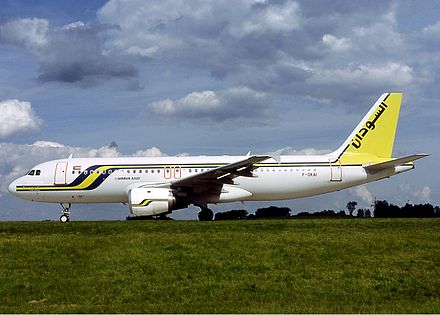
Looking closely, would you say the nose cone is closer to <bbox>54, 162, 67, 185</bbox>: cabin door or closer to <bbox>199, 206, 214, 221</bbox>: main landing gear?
<bbox>54, 162, 67, 185</bbox>: cabin door

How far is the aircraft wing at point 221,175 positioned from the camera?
27375 mm

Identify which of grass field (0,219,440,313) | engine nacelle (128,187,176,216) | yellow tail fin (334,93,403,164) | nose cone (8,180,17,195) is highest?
yellow tail fin (334,93,403,164)

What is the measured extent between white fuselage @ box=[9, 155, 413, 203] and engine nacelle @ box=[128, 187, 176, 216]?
2.82 metres

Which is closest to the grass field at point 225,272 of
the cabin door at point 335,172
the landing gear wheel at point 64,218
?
the landing gear wheel at point 64,218

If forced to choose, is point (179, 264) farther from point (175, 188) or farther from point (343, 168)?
point (343, 168)

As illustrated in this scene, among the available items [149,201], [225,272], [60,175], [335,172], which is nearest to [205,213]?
[149,201]

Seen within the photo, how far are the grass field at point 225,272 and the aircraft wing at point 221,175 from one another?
7.29 metres

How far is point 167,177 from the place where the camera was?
30359 millimetres

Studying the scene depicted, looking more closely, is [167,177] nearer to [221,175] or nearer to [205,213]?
[205,213]

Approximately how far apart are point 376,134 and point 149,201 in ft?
46.1

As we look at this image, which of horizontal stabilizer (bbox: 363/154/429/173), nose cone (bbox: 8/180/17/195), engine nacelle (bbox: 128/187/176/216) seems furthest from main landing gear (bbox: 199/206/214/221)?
nose cone (bbox: 8/180/17/195)

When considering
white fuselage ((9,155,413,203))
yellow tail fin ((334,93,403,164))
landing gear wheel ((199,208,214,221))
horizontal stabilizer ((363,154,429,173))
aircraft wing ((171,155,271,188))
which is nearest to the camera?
aircraft wing ((171,155,271,188))

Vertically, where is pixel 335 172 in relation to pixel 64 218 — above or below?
above

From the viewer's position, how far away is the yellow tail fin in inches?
1261
